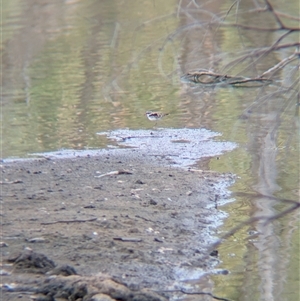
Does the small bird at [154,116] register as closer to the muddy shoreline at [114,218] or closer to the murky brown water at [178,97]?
the murky brown water at [178,97]

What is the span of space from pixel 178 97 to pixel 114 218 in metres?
4.74

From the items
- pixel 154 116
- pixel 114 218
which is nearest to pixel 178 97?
pixel 154 116

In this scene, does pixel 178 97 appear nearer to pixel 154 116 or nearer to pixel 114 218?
pixel 154 116

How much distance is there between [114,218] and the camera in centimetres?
565

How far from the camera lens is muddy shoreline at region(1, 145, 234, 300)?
15.7 feet

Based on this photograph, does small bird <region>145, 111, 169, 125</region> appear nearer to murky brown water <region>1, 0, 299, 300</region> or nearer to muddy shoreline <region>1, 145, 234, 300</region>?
murky brown water <region>1, 0, 299, 300</region>

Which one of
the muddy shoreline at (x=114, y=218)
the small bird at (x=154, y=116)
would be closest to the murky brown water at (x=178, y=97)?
the small bird at (x=154, y=116)

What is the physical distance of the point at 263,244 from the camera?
5.19 meters

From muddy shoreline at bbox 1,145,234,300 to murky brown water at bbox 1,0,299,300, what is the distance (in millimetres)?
224

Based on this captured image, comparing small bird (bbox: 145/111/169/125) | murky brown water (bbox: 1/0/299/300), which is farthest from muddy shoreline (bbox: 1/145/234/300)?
small bird (bbox: 145/111/169/125)

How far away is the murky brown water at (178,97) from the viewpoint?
12.8 ft

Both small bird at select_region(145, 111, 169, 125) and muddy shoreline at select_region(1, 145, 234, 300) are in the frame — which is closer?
muddy shoreline at select_region(1, 145, 234, 300)

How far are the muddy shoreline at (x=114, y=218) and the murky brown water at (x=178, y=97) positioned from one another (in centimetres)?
22

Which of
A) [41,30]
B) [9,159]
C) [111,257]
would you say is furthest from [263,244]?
[41,30]
